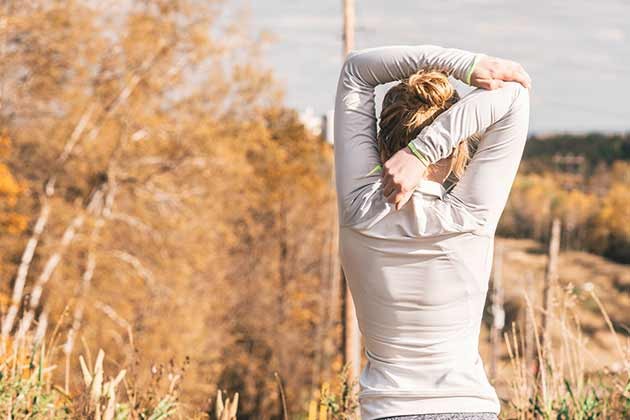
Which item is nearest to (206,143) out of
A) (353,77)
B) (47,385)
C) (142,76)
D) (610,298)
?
(142,76)

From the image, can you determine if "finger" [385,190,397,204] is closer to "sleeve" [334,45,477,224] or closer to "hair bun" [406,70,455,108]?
"sleeve" [334,45,477,224]

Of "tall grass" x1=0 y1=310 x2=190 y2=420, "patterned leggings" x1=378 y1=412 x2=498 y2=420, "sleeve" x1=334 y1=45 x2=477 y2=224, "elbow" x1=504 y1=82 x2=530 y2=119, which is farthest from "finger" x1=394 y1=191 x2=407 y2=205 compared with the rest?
"tall grass" x1=0 y1=310 x2=190 y2=420

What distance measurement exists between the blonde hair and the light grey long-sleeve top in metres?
0.04

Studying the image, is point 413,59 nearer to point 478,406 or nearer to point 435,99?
point 435,99

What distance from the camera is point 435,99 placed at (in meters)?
1.82

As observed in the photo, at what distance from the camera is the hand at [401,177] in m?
1.72

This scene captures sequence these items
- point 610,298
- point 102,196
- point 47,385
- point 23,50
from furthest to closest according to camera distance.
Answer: point 610,298, point 102,196, point 23,50, point 47,385

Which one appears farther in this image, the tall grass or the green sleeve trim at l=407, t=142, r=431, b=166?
the tall grass

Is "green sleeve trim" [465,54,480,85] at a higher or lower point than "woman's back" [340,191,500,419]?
higher

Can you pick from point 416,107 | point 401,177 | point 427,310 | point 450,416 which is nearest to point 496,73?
point 416,107

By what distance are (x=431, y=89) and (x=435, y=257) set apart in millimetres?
312

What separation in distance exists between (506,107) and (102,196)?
21.0 metres

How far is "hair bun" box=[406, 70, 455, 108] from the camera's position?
181 cm

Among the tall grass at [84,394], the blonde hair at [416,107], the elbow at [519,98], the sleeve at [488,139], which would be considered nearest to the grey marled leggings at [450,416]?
the sleeve at [488,139]
